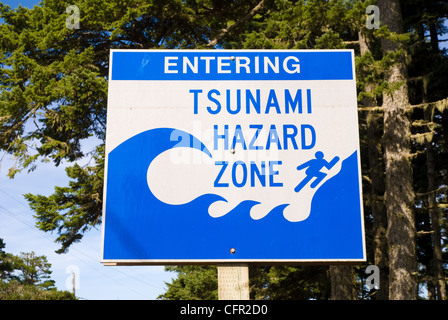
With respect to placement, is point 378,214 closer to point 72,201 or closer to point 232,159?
point 72,201

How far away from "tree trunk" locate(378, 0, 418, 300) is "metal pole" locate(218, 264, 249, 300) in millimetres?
9956

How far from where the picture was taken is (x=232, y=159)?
12.0 ft

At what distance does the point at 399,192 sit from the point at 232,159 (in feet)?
33.7

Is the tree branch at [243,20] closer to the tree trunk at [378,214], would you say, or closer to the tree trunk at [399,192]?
the tree trunk at [399,192]

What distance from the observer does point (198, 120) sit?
3725mm

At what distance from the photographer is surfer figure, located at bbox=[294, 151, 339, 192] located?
3.64 metres

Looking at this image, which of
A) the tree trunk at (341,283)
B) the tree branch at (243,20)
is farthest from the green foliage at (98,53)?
the tree trunk at (341,283)

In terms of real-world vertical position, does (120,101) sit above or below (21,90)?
below

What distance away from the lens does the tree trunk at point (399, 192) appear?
40.4ft

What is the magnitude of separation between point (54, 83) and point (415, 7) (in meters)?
15.0

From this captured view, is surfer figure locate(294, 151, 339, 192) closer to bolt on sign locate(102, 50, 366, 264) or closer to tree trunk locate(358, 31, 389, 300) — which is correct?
bolt on sign locate(102, 50, 366, 264)
